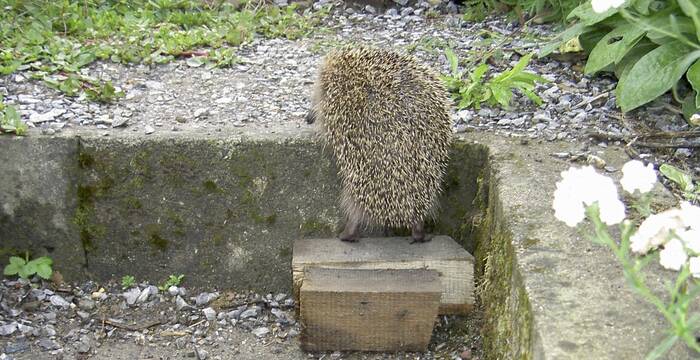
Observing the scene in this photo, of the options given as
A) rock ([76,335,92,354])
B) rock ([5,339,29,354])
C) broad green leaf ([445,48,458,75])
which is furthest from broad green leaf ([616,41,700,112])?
rock ([5,339,29,354])

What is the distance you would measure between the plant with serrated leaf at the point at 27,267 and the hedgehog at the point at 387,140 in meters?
1.60

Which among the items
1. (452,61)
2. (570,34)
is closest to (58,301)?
(452,61)

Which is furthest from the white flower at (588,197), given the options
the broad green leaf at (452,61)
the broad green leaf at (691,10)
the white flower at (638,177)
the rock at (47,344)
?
the rock at (47,344)

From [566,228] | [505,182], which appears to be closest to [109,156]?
[505,182]

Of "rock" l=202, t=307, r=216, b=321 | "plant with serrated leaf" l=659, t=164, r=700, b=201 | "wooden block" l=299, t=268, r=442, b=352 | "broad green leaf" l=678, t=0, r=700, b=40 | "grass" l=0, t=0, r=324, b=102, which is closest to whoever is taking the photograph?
"broad green leaf" l=678, t=0, r=700, b=40

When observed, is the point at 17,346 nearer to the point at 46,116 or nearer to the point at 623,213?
the point at 46,116

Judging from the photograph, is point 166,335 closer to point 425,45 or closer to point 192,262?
point 192,262

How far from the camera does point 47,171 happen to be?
4391 millimetres

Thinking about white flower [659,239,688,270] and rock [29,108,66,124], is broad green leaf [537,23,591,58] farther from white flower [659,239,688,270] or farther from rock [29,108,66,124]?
rock [29,108,66,124]

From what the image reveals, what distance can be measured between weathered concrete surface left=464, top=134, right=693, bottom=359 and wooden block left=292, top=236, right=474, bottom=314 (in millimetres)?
105

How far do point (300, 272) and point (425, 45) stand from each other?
2.05 m

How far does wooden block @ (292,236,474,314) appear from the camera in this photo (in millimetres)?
4148

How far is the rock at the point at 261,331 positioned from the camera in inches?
172

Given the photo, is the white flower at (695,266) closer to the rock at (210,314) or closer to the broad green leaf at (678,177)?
the broad green leaf at (678,177)
